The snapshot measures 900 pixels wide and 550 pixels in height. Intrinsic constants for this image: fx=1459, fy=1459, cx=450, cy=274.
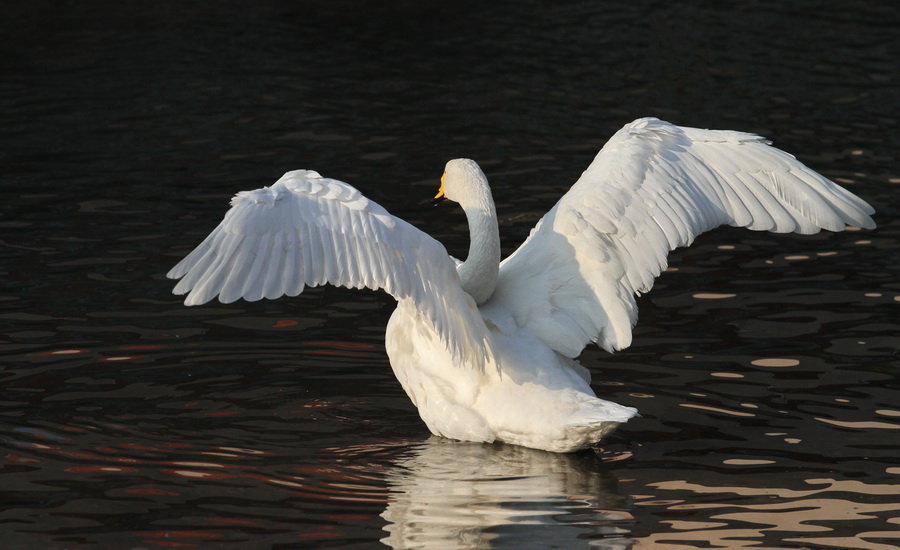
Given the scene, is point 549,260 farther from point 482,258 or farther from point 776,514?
point 776,514

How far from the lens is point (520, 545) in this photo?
6.90m

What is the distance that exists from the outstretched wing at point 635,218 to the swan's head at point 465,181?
485 millimetres

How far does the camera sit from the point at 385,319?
35.8 ft

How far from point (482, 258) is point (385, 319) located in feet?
8.29

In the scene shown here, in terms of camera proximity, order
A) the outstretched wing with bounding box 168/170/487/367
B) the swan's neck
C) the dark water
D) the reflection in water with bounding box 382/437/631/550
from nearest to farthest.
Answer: the outstretched wing with bounding box 168/170/487/367
the reflection in water with bounding box 382/437/631/550
the dark water
the swan's neck

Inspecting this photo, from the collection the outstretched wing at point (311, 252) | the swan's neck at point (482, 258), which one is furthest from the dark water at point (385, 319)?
the outstretched wing at point (311, 252)

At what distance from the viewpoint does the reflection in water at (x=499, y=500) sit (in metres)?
7.03

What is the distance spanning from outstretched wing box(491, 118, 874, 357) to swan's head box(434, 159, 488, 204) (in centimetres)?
48

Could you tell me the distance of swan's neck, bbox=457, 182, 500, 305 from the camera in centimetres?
852

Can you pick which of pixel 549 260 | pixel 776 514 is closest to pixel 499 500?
pixel 776 514

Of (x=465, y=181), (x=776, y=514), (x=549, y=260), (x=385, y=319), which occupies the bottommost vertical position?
(x=776, y=514)

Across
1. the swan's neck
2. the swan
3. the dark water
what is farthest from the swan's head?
the dark water

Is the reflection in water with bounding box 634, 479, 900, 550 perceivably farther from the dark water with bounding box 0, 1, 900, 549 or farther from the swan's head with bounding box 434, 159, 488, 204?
the swan's head with bounding box 434, 159, 488, 204

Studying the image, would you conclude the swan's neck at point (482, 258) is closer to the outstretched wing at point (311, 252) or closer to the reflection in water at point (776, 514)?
the outstretched wing at point (311, 252)
